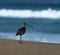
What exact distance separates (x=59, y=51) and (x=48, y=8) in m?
8.65

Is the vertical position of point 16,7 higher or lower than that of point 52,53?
higher

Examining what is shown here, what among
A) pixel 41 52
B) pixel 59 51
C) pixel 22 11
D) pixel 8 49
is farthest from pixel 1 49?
pixel 22 11

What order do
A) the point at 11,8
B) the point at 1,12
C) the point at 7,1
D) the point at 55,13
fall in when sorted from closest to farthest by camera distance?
1. the point at 55,13
2. the point at 1,12
3. the point at 11,8
4. the point at 7,1

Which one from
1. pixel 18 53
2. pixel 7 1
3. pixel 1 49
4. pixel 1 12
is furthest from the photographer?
pixel 7 1

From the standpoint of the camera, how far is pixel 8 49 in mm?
3240

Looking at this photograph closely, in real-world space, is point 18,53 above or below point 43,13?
below

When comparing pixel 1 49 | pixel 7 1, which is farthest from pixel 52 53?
pixel 7 1

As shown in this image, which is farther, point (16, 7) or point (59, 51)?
point (16, 7)

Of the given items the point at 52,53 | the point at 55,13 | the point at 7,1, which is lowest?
the point at 52,53

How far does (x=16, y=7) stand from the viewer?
1249 cm

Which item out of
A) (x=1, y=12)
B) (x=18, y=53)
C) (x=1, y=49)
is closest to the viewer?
(x=18, y=53)

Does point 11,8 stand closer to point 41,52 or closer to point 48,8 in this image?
point 48,8

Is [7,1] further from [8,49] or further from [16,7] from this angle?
[8,49]

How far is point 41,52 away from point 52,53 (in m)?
0.16
